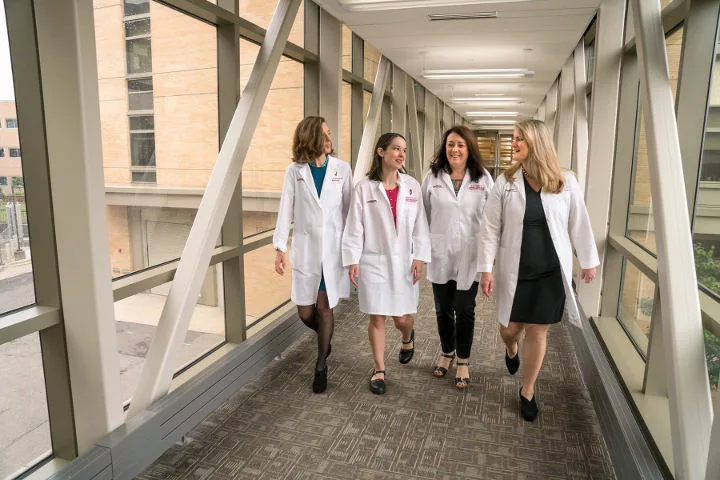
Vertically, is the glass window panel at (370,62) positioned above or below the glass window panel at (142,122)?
above

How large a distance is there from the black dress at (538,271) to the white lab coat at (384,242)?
592 millimetres

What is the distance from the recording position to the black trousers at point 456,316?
10.4ft

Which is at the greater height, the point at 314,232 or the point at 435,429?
the point at 314,232

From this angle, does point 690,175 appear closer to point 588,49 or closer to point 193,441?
point 193,441

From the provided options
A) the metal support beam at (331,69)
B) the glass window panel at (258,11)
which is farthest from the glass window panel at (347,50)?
the glass window panel at (258,11)

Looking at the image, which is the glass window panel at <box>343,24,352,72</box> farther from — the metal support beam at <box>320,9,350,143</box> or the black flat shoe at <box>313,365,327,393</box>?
the black flat shoe at <box>313,365,327,393</box>

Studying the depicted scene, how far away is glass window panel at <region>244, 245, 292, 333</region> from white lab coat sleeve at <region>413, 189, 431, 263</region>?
1149mm

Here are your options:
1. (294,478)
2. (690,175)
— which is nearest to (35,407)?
(294,478)

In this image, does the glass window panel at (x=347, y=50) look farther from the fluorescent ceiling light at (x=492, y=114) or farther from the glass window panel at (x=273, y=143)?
the fluorescent ceiling light at (x=492, y=114)

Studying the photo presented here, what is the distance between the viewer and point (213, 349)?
3309 millimetres

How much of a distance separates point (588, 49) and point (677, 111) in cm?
448

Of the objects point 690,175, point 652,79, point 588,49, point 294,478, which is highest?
point 588,49

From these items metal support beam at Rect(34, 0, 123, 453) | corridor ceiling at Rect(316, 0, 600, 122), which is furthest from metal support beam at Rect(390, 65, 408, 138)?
metal support beam at Rect(34, 0, 123, 453)

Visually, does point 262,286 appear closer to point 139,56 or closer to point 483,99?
point 139,56
